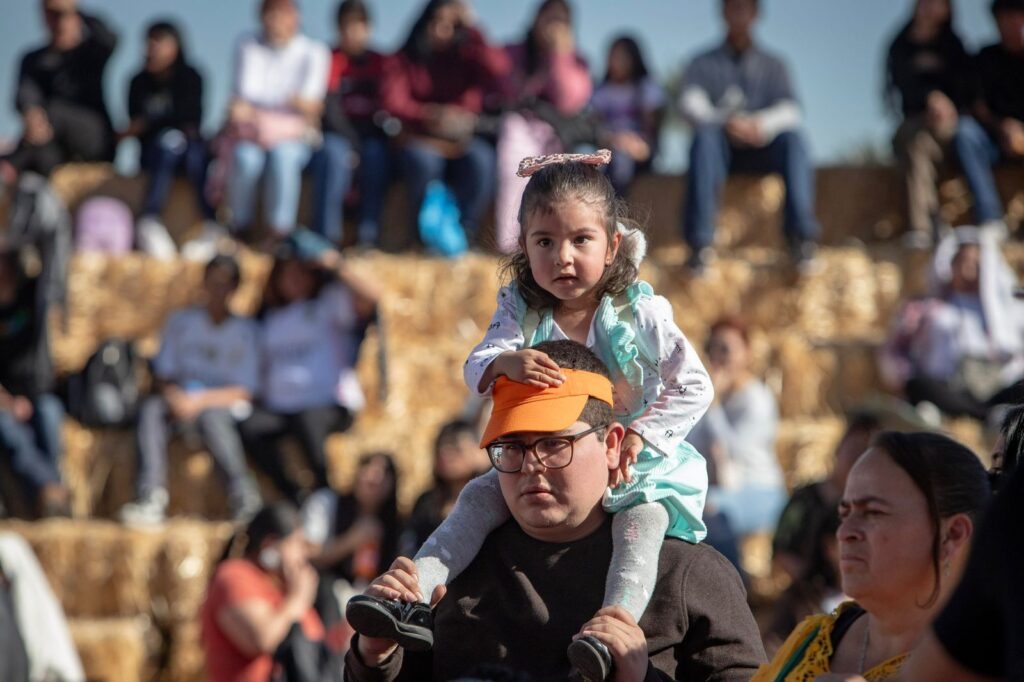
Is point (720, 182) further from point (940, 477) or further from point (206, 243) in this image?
point (940, 477)

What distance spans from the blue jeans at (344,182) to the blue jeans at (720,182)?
2106mm

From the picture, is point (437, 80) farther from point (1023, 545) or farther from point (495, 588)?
point (1023, 545)

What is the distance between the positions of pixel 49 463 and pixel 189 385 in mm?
919

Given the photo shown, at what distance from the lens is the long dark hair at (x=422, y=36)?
10922mm

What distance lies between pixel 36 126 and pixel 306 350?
11.0 feet

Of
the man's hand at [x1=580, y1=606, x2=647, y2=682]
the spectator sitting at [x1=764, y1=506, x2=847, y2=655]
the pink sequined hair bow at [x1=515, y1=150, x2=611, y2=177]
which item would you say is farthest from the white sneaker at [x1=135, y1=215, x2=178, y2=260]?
the man's hand at [x1=580, y1=606, x2=647, y2=682]

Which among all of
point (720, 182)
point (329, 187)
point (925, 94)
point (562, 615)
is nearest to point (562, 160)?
point (562, 615)

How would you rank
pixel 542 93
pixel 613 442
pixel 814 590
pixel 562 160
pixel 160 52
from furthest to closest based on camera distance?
pixel 160 52 < pixel 542 93 < pixel 814 590 < pixel 562 160 < pixel 613 442

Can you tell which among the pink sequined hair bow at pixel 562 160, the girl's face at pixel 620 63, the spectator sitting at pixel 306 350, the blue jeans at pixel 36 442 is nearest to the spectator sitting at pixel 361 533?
the spectator sitting at pixel 306 350

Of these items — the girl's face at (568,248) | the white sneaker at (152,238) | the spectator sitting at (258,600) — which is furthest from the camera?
the white sneaker at (152,238)

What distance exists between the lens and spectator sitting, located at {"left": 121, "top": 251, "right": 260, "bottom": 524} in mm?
9023

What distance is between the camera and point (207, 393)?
9.32 meters

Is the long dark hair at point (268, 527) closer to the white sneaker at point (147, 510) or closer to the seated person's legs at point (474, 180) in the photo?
the white sneaker at point (147, 510)

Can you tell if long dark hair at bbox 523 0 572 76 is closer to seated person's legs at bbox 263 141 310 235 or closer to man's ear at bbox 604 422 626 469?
seated person's legs at bbox 263 141 310 235
